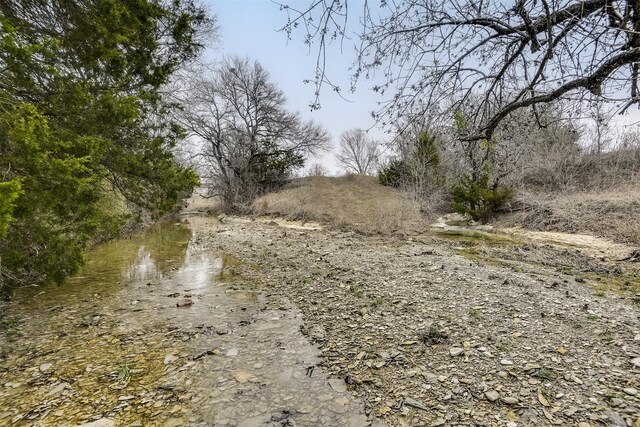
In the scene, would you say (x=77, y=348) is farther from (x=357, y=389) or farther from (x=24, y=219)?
(x=357, y=389)

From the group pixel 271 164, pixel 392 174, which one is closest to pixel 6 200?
pixel 392 174

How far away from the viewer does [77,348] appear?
392 centimetres

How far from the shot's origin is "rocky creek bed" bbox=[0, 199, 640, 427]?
8.99ft

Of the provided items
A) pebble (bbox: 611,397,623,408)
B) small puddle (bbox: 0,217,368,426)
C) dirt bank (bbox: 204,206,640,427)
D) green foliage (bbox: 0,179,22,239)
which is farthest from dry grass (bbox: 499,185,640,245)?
green foliage (bbox: 0,179,22,239)

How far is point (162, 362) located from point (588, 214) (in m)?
14.5

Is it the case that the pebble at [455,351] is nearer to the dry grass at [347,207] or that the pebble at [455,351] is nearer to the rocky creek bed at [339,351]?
the rocky creek bed at [339,351]

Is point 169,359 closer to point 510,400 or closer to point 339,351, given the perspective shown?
point 339,351

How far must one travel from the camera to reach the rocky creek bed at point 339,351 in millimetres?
2740

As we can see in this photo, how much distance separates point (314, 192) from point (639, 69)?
823 inches

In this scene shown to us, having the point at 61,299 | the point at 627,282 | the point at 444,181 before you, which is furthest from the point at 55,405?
the point at 444,181

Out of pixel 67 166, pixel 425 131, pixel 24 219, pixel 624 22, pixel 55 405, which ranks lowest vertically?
pixel 55 405

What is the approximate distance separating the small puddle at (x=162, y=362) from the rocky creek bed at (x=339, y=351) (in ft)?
0.06

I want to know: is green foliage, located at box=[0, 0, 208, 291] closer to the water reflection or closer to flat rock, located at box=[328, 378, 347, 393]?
the water reflection

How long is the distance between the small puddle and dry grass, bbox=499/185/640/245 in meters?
10.6
